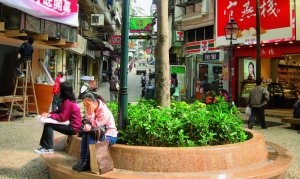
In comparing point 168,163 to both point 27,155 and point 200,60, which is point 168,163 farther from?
point 200,60

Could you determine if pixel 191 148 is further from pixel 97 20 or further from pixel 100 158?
pixel 97 20

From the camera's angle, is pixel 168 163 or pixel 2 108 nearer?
pixel 168 163

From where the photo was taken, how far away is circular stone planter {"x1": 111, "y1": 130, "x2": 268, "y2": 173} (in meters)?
4.55

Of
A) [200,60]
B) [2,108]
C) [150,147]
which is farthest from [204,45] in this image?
[150,147]

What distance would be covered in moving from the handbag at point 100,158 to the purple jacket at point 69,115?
1.25 m

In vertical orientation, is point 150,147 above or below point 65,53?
below

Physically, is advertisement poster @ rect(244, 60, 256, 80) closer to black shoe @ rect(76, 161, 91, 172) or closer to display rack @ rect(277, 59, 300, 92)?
display rack @ rect(277, 59, 300, 92)

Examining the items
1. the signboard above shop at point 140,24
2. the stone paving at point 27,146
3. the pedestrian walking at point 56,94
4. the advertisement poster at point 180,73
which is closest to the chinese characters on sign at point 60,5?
the pedestrian walking at point 56,94

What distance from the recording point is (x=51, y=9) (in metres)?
11.3

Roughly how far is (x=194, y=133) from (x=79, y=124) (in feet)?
6.36

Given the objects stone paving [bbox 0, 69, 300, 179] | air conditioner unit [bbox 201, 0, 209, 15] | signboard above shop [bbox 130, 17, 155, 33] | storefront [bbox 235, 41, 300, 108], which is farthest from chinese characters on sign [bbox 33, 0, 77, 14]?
signboard above shop [bbox 130, 17, 155, 33]

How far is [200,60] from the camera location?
2592 cm

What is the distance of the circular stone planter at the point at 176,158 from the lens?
4.55m

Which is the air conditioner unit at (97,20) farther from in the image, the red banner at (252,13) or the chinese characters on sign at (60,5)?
the chinese characters on sign at (60,5)
